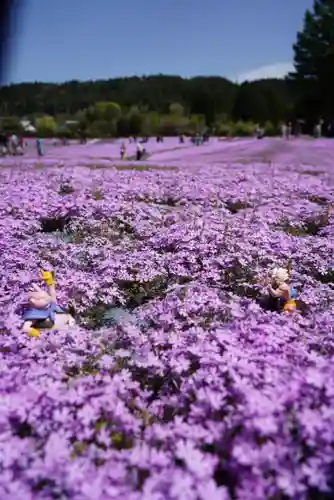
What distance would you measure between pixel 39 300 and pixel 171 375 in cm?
130

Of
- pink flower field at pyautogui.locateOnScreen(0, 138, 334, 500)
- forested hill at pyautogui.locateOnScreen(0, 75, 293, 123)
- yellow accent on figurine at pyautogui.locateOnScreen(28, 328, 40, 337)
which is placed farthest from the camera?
forested hill at pyautogui.locateOnScreen(0, 75, 293, 123)

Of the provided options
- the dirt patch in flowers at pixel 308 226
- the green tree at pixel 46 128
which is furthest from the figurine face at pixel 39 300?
the green tree at pixel 46 128

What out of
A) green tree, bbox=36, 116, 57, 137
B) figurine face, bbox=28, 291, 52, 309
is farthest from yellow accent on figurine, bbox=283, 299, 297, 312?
green tree, bbox=36, 116, 57, 137

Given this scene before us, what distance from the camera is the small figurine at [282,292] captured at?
4.35m

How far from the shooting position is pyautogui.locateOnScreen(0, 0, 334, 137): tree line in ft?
191

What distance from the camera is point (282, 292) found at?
4.37 m

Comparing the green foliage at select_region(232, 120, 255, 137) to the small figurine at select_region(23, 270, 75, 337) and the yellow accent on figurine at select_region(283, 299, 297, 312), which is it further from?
the small figurine at select_region(23, 270, 75, 337)

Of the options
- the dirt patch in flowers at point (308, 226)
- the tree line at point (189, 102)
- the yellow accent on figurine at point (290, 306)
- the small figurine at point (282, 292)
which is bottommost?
the dirt patch in flowers at point (308, 226)

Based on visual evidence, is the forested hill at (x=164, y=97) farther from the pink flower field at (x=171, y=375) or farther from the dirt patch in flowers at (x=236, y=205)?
the pink flower field at (x=171, y=375)

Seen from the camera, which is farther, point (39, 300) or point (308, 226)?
point (308, 226)

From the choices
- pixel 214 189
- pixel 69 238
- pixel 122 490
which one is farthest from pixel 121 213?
pixel 122 490

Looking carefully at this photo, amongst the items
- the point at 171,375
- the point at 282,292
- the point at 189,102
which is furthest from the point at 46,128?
the point at 171,375

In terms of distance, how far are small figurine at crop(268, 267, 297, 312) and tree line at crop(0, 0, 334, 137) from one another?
2.55m

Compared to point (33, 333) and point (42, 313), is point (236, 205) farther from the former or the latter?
point (33, 333)
